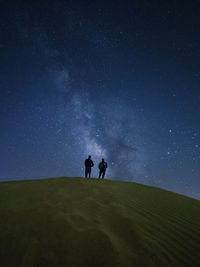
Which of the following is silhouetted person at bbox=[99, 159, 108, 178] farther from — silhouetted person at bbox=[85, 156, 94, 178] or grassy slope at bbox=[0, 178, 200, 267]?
grassy slope at bbox=[0, 178, 200, 267]

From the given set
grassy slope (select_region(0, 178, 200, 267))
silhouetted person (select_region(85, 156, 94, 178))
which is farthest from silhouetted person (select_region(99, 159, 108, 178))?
grassy slope (select_region(0, 178, 200, 267))

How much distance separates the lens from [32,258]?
8.18 ft

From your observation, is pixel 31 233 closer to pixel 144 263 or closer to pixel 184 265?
pixel 144 263

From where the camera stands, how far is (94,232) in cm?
300

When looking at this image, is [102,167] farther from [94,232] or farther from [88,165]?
[94,232]

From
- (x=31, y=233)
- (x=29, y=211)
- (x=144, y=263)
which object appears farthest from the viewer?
(x=29, y=211)

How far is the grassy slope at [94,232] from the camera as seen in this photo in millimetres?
2514

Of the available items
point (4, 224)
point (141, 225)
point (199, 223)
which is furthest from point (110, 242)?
point (199, 223)

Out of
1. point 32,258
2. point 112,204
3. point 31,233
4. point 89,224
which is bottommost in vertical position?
point 32,258

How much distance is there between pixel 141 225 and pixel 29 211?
2.55m

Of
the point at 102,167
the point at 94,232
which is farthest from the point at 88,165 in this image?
the point at 94,232

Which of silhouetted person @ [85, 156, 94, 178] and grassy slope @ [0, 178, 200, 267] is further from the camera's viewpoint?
silhouetted person @ [85, 156, 94, 178]

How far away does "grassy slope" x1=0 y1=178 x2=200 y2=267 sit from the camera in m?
2.51

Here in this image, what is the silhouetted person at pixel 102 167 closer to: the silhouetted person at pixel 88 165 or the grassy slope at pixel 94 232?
the silhouetted person at pixel 88 165
